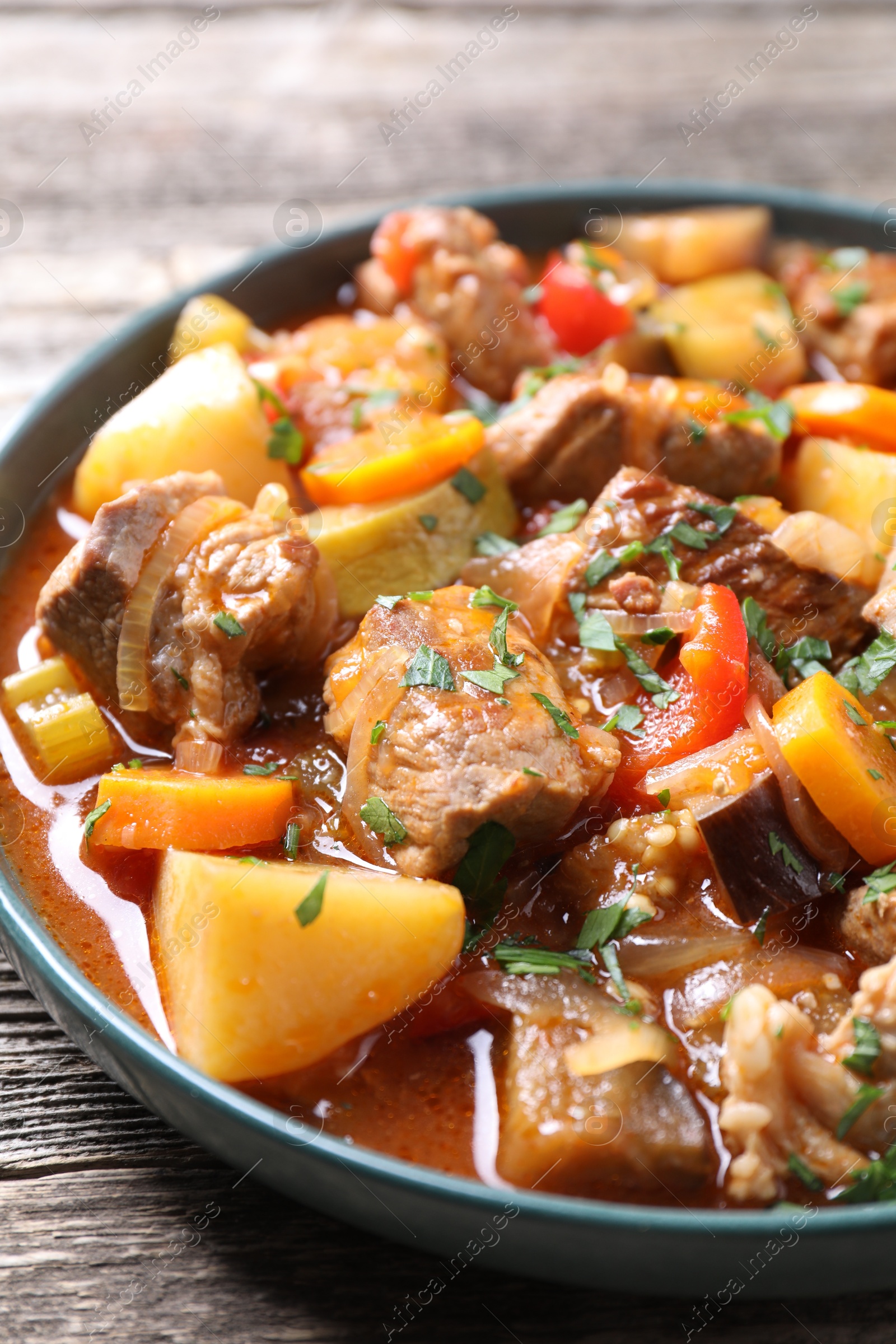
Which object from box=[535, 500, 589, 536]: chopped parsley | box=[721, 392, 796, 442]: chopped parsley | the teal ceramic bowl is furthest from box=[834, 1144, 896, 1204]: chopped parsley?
box=[721, 392, 796, 442]: chopped parsley

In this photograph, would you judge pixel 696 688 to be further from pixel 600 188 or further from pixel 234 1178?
pixel 600 188

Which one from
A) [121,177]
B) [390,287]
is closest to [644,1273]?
[390,287]

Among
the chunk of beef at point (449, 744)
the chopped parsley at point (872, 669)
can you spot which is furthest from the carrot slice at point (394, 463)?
the chopped parsley at point (872, 669)

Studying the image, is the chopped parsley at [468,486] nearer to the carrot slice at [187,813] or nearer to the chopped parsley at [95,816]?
the carrot slice at [187,813]

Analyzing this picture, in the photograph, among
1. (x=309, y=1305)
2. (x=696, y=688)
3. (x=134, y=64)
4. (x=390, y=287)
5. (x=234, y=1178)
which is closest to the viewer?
(x=309, y=1305)

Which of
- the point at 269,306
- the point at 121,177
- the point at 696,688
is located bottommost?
the point at 696,688

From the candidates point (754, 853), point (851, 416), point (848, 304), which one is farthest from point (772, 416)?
point (754, 853)

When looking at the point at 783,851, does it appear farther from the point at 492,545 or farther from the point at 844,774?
the point at 492,545
